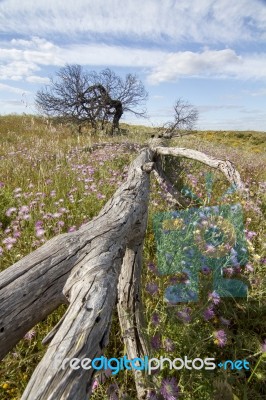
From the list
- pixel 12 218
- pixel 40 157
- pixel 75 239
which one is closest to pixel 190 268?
pixel 75 239

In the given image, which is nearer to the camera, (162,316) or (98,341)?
(98,341)

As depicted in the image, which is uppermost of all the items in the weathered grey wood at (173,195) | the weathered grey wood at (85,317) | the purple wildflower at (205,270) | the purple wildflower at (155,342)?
the weathered grey wood at (85,317)

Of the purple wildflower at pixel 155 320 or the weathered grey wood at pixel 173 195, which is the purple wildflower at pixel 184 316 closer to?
the purple wildflower at pixel 155 320

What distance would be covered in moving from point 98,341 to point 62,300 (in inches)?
15.4

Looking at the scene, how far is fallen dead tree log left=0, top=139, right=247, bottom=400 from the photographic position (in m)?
0.98

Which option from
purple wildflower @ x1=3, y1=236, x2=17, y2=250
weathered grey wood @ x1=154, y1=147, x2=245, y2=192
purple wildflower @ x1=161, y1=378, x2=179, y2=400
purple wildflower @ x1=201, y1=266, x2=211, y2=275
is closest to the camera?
purple wildflower @ x1=161, y1=378, x2=179, y2=400

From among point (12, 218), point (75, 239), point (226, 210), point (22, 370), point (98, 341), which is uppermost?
point (75, 239)

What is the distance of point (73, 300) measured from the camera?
127 centimetres

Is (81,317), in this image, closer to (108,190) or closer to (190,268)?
(190,268)

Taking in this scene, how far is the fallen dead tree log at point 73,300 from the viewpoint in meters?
0.98

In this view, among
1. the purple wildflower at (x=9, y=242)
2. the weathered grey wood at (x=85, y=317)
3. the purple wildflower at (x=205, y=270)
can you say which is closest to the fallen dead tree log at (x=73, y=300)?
the weathered grey wood at (x=85, y=317)

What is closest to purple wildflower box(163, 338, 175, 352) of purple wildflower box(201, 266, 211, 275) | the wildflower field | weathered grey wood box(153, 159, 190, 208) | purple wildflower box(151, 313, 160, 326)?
the wildflower field

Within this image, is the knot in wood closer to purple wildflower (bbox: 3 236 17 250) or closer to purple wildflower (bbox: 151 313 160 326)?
purple wildflower (bbox: 3 236 17 250)

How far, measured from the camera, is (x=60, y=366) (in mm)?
972
